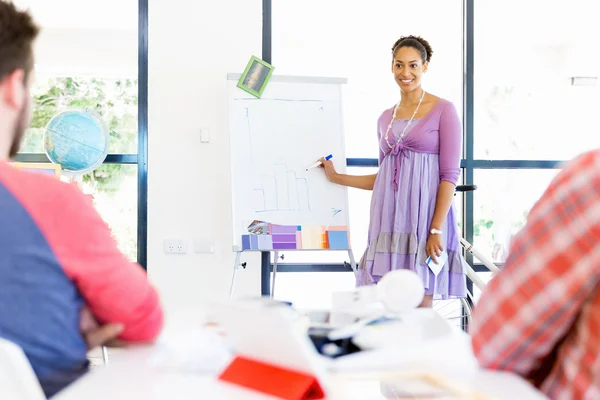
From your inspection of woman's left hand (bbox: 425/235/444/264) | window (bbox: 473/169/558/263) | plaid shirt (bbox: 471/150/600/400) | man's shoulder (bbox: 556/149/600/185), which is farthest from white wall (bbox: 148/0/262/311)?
man's shoulder (bbox: 556/149/600/185)

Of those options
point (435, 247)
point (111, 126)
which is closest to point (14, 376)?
point (435, 247)

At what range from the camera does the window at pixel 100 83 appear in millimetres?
3383

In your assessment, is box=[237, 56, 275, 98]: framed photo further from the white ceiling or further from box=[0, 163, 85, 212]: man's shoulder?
box=[0, 163, 85, 212]: man's shoulder

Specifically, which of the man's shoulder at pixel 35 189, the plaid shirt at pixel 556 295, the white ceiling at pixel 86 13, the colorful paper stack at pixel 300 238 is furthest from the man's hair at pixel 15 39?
the white ceiling at pixel 86 13

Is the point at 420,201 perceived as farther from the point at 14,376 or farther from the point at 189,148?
the point at 14,376

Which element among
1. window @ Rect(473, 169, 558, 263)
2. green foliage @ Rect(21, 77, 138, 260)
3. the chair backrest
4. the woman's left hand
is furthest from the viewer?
window @ Rect(473, 169, 558, 263)

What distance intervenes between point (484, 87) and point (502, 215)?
0.89 metres

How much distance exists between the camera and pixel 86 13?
3469 mm

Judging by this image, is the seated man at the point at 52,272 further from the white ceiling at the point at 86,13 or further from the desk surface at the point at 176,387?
the white ceiling at the point at 86,13

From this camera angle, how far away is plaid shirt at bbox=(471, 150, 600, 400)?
26.7 inches

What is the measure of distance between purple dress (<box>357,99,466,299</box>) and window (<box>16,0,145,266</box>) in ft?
5.61

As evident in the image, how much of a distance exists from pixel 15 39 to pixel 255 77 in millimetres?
2095

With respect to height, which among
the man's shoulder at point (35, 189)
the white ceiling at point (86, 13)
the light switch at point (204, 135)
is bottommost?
the man's shoulder at point (35, 189)

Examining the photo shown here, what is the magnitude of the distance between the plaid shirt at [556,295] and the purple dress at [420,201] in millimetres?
1624
